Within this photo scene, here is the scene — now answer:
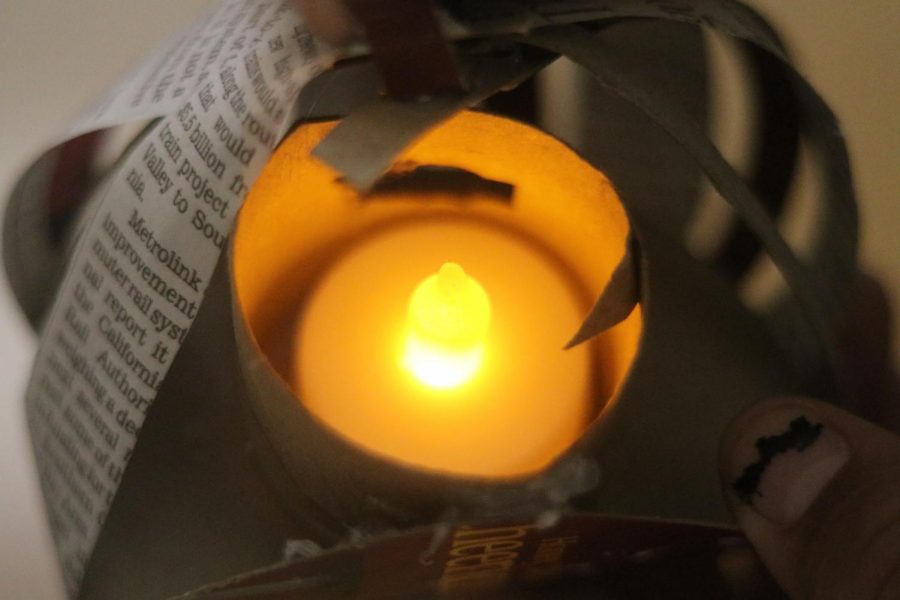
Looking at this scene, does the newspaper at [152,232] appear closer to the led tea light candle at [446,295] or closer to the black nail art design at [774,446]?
the led tea light candle at [446,295]

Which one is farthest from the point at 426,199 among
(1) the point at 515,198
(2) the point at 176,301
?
(2) the point at 176,301

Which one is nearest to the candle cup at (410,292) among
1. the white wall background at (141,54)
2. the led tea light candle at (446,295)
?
the led tea light candle at (446,295)

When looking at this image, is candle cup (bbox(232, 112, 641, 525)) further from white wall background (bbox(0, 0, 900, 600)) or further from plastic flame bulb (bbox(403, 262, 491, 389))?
white wall background (bbox(0, 0, 900, 600))

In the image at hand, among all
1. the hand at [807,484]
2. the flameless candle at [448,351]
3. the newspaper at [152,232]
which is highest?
the newspaper at [152,232]

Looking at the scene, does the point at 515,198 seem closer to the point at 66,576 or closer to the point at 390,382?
the point at 390,382

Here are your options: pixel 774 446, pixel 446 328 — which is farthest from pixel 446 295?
pixel 774 446

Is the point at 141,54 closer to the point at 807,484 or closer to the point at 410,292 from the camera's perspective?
the point at 410,292

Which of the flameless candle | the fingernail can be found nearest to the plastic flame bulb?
the flameless candle
